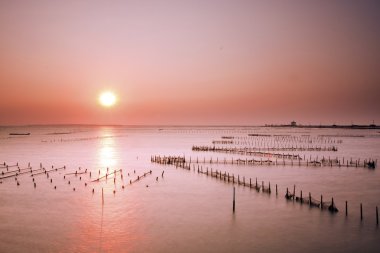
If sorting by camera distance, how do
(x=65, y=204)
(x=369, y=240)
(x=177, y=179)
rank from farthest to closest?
(x=177, y=179), (x=65, y=204), (x=369, y=240)

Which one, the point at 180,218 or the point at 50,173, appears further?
the point at 50,173

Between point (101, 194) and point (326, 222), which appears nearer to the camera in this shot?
point (326, 222)

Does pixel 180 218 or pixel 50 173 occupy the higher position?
pixel 50 173

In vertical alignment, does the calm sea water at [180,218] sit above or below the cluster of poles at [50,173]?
below

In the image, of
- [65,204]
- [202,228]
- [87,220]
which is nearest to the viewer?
[202,228]

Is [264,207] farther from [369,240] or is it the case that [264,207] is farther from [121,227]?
[121,227]

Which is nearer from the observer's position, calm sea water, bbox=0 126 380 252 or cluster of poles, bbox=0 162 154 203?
calm sea water, bbox=0 126 380 252

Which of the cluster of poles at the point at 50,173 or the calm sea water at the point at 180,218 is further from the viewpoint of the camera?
the cluster of poles at the point at 50,173

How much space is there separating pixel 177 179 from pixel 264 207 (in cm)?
1948

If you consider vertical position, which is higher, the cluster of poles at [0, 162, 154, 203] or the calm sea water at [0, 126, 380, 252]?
the cluster of poles at [0, 162, 154, 203]

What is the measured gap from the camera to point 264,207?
1369 inches

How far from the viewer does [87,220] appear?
31438mm

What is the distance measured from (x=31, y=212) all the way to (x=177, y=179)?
2282 centimetres

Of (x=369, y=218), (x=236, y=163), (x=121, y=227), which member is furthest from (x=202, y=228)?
(x=236, y=163)
